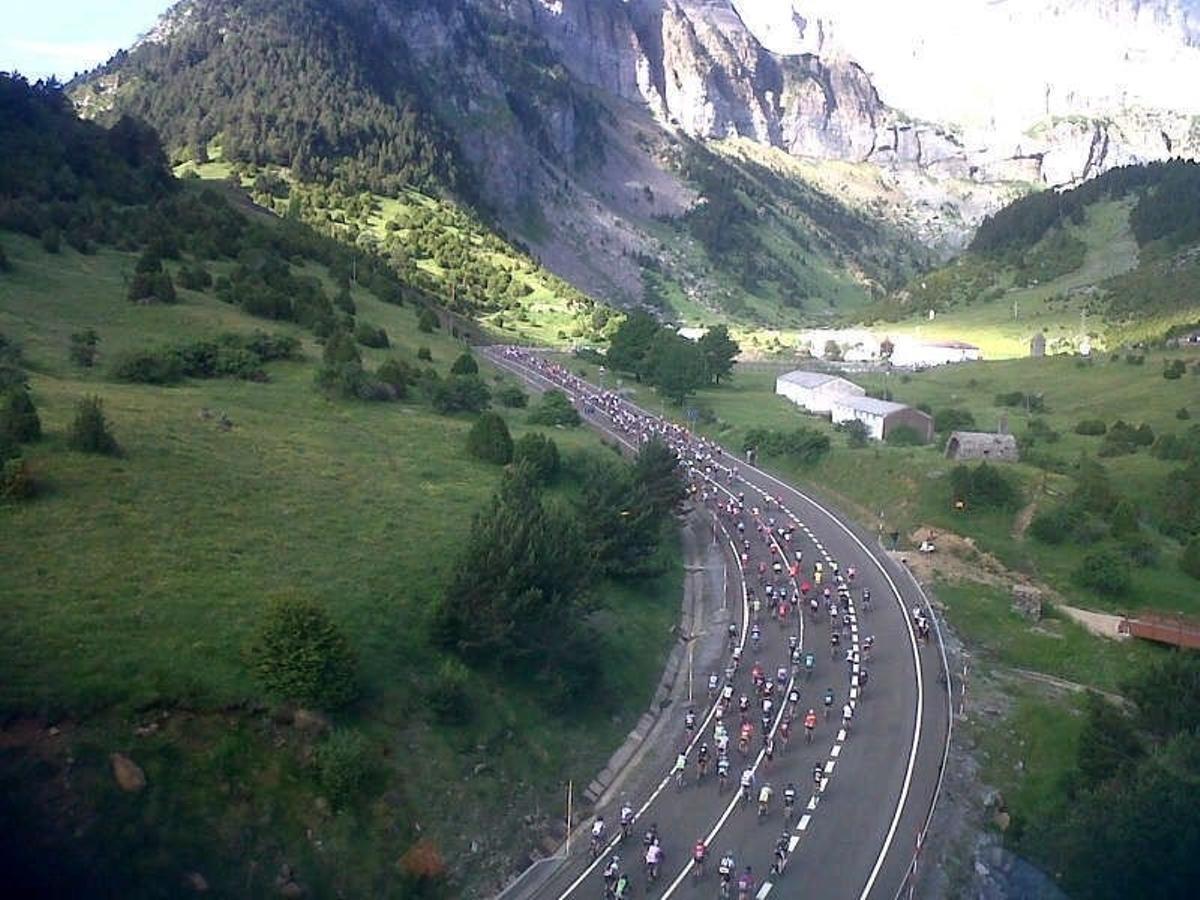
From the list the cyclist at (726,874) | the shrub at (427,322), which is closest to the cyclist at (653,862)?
the cyclist at (726,874)

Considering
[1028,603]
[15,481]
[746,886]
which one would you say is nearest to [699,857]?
[746,886]

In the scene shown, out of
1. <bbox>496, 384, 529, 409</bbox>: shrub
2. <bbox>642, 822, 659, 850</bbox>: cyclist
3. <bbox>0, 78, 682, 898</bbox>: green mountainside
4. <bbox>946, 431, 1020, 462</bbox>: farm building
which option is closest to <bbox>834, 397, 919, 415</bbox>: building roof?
<bbox>946, 431, 1020, 462</bbox>: farm building

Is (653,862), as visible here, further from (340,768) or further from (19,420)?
(19,420)

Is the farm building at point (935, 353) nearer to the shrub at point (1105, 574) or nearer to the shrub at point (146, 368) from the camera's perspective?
the shrub at point (1105, 574)

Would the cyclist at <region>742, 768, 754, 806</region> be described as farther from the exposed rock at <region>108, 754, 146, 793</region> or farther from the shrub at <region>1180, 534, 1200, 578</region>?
the shrub at <region>1180, 534, 1200, 578</region>

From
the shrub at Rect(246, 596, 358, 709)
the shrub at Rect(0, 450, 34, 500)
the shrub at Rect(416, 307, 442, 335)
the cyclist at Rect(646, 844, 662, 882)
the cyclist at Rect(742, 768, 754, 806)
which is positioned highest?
the shrub at Rect(416, 307, 442, 335)

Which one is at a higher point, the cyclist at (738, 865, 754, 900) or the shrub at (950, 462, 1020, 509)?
the shrub at (950, 462, 1020, 509)

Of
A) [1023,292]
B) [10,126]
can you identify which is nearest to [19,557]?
[10,126]
